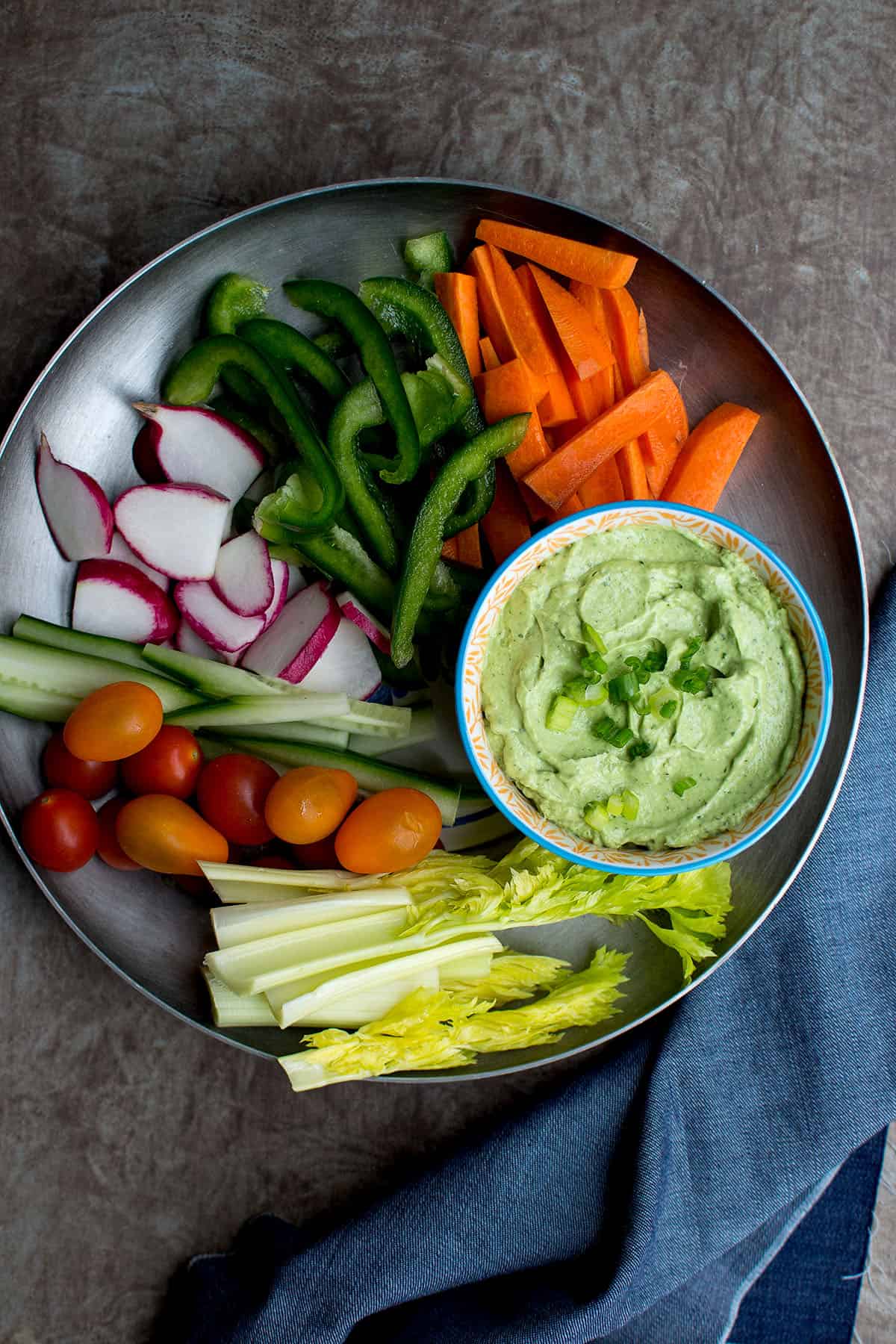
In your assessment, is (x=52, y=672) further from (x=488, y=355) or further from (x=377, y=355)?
(x=488, y=355)

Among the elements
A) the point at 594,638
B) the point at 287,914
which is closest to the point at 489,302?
the point at 594,638

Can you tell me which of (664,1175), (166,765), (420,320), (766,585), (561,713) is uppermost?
(420,320)

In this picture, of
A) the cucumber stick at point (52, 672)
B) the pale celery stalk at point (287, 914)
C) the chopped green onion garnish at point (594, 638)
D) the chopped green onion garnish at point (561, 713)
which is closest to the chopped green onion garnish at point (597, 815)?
the chopped green onion garnish at point (561, 713)

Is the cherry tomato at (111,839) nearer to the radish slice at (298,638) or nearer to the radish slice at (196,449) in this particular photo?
the radish slice at (298,638)

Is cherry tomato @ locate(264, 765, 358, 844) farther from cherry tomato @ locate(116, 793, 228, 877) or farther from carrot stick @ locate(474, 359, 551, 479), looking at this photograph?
carrot stick @ locate(474, 359, 551, 479)

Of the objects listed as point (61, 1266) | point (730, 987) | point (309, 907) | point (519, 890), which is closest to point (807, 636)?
point (519, 890)

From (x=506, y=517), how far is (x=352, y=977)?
2.88 ft

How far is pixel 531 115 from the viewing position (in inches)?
83.4

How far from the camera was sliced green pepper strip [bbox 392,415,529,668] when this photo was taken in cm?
182

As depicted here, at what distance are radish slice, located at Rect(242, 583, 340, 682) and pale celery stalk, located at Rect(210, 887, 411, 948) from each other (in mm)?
414

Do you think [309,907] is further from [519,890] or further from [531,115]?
[531,115]

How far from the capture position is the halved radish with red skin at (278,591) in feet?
6.42

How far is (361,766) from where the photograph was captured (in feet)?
6.35

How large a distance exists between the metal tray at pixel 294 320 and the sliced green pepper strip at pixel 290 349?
104mm
